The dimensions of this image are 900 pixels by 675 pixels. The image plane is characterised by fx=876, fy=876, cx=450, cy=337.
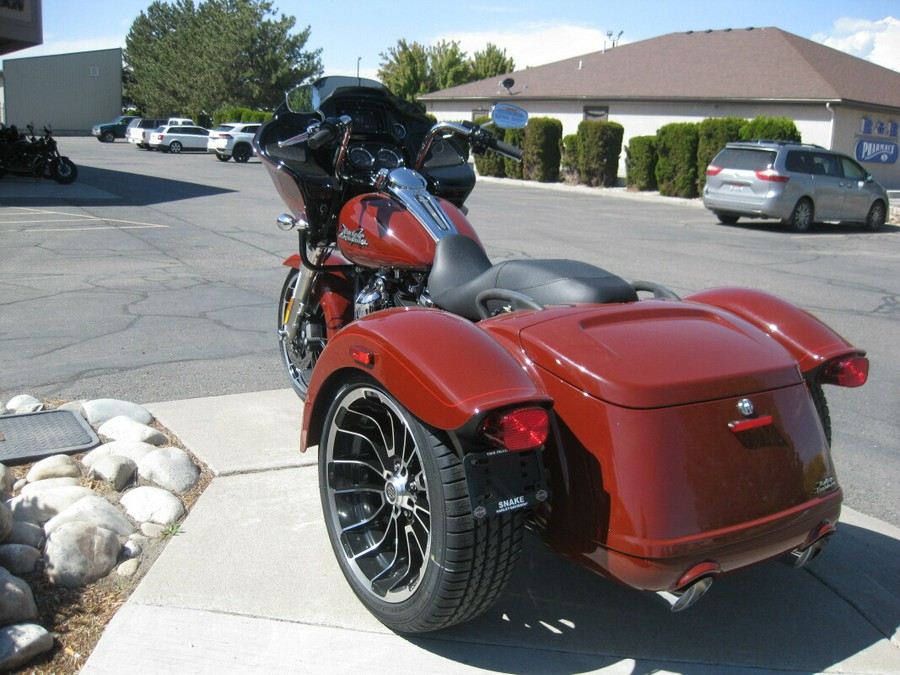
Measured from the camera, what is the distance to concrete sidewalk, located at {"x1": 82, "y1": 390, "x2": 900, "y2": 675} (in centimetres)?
282

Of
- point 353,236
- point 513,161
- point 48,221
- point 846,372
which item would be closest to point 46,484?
point 353,236

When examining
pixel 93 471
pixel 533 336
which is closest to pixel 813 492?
pixel 533 336

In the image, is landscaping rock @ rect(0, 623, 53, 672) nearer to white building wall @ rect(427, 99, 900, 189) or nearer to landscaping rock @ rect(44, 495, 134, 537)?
landscaping rock @ rect(44, 495, 134, 537)

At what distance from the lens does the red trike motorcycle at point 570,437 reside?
2488 millimetres

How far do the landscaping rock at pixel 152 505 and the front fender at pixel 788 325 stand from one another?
2.32 metres

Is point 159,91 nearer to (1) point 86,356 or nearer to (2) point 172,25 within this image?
(2) point 172,25

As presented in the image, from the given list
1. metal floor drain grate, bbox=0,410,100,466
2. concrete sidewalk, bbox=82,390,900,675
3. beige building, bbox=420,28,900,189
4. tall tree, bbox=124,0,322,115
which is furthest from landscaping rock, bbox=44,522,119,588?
tall tree, bbox=124,0,322,115

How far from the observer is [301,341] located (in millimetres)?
5102

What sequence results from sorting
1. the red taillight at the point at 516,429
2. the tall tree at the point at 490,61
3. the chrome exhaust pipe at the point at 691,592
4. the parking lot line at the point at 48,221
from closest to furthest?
1. the red taillight at the point at 516,429
2. the chrome exhaust pipe at the point at 691,592
3. the parking lot line at the point at 48,221
4. the tall tree at the point at 490,61

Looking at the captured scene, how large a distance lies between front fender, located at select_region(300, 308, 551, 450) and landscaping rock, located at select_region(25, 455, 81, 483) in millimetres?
1640

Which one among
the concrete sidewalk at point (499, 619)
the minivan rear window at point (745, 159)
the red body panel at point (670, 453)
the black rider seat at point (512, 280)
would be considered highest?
the minivan rear window at point (745, 159)

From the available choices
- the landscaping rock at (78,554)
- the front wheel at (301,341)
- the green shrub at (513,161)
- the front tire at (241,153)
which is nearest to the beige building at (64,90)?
the front tire at (241,153)

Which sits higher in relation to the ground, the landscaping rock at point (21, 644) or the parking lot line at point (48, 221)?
the parking lot line at point (48, 221)

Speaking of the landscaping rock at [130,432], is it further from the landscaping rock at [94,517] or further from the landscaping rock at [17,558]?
the landscaping rock at [17,558]
